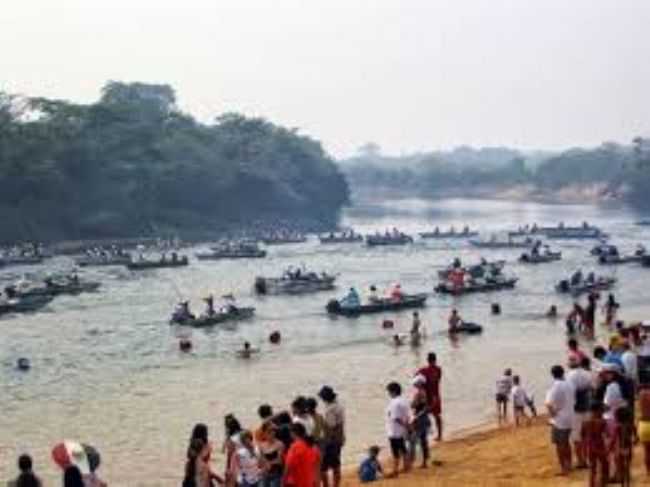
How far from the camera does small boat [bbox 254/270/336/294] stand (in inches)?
2712

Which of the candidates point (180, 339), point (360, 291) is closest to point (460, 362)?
point (180, 339)

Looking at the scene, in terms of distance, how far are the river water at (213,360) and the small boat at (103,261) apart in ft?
17.9

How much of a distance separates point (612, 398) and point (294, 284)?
5124 centimetres

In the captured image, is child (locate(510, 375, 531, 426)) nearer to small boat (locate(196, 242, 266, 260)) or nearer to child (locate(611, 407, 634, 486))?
child (locate(611, 407, 634, 486))

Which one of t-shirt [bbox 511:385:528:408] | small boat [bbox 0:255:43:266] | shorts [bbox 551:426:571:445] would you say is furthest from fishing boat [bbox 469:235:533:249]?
shorts [bbox 551:426:571:445]

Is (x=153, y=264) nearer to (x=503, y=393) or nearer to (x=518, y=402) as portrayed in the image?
(x=503, y=393)

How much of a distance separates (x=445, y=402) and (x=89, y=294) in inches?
1542

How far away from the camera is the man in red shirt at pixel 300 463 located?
15938 mm

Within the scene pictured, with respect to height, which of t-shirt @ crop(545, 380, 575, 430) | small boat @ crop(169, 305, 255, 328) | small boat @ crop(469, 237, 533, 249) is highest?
t-shirt @ crop(545, 380, 575, 430)

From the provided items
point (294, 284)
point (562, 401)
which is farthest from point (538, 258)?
point (562, 401)

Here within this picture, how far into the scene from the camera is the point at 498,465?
22594 millimetres

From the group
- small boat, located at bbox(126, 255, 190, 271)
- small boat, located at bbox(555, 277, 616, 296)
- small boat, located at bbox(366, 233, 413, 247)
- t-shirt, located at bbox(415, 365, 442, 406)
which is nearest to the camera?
t-shirt, located at bbox(415, 365, 442, 406)

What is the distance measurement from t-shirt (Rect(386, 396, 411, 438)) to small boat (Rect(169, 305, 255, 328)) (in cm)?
3343

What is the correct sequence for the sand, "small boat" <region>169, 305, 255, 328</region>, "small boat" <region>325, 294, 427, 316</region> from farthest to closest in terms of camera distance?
"small boat" <region>325, 294, 427, 316</region>, "small boat" <region>169, 305, 255, 328</region>, the sand
